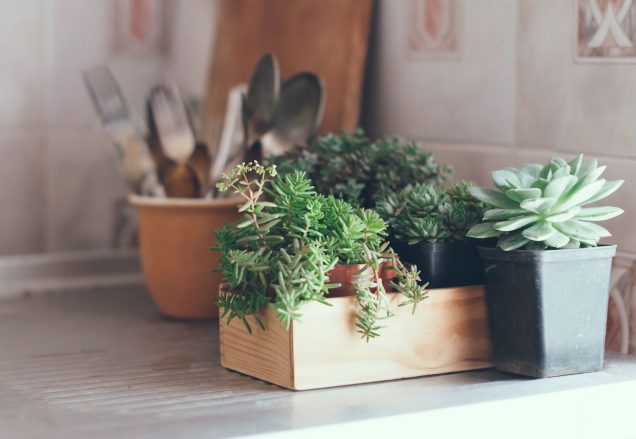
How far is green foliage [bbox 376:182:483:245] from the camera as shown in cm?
85

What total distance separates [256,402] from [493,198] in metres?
0.25

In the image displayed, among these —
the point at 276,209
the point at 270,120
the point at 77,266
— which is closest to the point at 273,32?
the point at 270,120

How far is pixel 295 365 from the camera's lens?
2.58 ft

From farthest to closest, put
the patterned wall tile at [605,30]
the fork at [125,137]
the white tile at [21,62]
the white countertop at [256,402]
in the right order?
the white tile at [21,62] → the fork at [125,137] → the patterned wall tile at [605,30] → the white countertop at [256,402]

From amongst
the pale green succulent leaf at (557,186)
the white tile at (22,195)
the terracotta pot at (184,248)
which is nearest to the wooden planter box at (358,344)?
the pale green succulent leaf at (557,186)

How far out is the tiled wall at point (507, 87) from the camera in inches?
36.6

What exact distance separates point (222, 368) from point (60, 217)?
0.65 metres

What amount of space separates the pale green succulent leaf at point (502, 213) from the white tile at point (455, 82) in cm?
26

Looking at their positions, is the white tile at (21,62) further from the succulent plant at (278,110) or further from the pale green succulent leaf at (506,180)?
the pale green succulent leaf at (506,180)

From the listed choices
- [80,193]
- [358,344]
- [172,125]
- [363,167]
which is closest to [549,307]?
[358,344]

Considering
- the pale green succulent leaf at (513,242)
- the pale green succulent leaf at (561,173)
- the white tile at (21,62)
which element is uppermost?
the white tile at (21,62)

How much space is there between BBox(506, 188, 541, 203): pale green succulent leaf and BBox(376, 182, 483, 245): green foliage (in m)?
0.07

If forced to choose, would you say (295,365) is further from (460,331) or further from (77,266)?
(77,266)

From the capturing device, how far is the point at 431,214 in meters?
0.86
